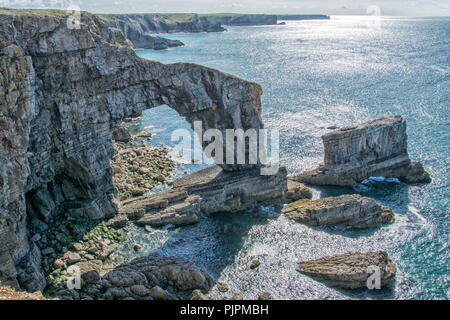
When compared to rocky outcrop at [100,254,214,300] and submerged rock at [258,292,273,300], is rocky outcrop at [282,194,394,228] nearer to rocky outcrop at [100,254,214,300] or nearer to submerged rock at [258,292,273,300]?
submerged rock at [258,292,273,300]

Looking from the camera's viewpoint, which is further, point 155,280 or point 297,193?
point 297,193

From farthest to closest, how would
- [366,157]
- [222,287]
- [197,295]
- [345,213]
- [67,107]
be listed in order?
[366,157] → [345,213] → [67,107] → [222,287] → [197,295]

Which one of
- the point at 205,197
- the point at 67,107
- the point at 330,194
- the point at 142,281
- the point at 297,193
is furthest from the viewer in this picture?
the point at 330,194

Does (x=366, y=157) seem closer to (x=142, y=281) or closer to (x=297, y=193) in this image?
(x=297, y=193)

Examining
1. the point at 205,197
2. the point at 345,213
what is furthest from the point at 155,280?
the point at 345,213

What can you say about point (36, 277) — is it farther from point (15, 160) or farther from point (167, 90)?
point (167, 90)

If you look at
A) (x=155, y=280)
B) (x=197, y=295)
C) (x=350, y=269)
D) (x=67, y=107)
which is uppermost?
(x=67, y=107)

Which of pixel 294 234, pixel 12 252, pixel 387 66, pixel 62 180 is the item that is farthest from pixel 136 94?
pixel 387 66
